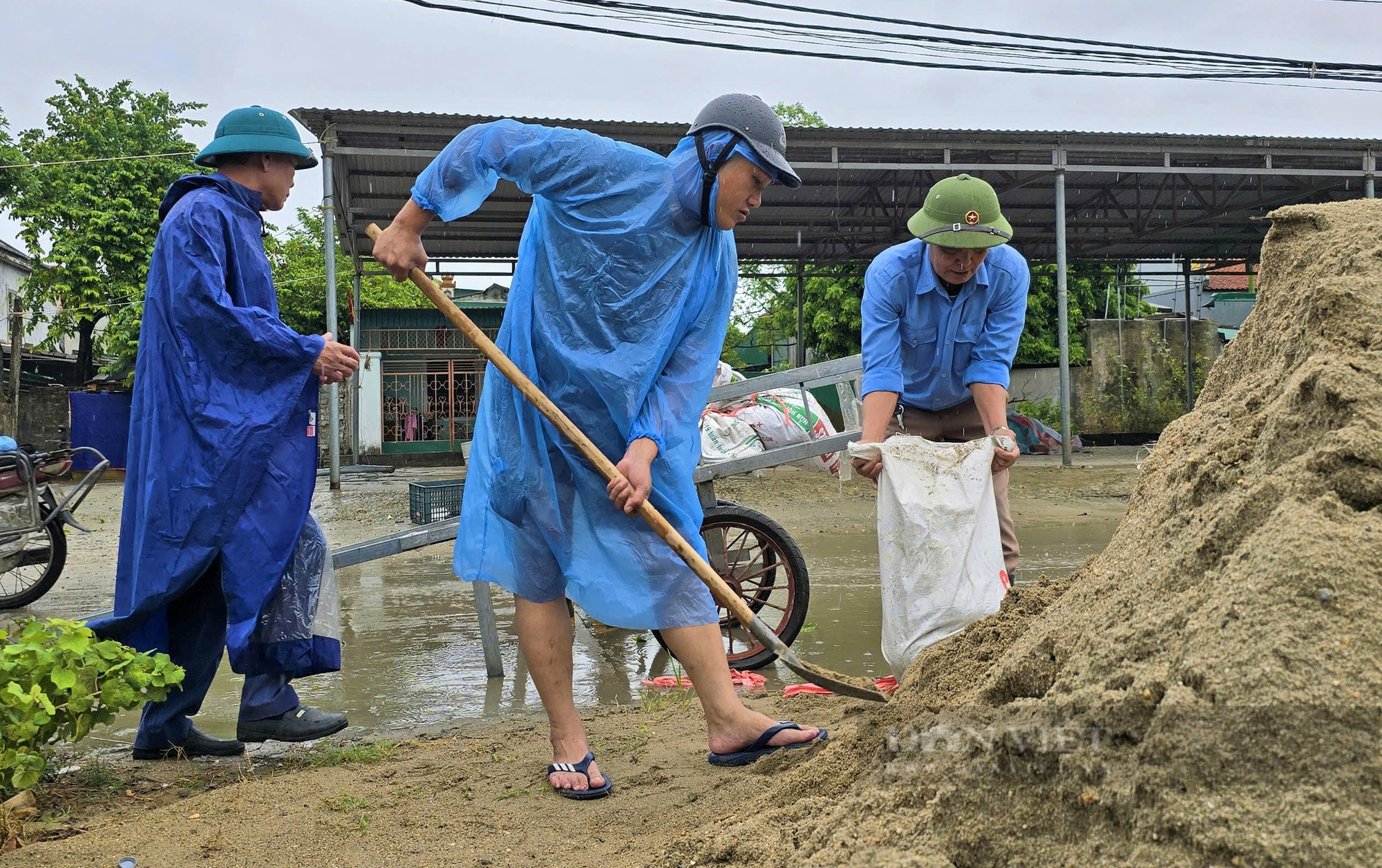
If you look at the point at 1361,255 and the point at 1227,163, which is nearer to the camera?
the point at 1361,255

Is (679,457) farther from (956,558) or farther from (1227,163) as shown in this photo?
(1227,163)

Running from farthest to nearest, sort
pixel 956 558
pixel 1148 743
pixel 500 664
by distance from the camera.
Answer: pixel 500 664, pixel 956 558, pixel 1148 743

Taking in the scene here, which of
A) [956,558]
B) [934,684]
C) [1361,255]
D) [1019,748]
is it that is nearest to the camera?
[1019,748]

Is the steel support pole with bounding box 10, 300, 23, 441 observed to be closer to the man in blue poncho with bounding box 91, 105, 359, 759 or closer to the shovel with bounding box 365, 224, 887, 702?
the man in blue poncho with bounding box 91, 105, 359, 759

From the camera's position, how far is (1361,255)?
1.86 metres

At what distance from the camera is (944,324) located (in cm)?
349

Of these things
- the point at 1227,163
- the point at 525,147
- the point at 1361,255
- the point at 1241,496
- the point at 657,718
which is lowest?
the point at 657,718

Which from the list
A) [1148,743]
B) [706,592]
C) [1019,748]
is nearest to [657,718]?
[706,592]

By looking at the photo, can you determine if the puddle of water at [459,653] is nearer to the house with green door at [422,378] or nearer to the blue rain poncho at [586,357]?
the blue rain poncho at [586,357]

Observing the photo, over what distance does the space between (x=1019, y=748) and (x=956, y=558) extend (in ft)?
5.00

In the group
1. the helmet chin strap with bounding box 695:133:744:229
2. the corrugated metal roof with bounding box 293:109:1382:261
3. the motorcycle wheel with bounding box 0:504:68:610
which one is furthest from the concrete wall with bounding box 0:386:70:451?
the helmet chin strap with bounding box 695:133:744:229

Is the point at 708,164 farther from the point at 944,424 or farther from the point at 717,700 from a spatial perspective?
the point at 944,424

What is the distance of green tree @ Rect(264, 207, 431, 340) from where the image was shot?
29.1m

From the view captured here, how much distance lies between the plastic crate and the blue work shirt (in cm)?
373
